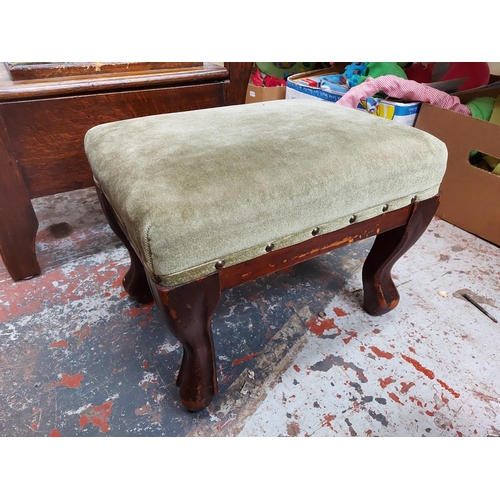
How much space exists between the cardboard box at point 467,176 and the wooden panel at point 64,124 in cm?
85

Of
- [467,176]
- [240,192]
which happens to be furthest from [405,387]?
[467,176]

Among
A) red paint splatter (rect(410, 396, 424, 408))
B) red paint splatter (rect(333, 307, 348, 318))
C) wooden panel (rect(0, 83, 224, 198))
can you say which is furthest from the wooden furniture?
red paint splatter (rect(410, 396, 424, 408))

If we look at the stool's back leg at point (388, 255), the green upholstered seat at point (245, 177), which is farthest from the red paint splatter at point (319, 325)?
the green upholstered seat at point (245, 177)

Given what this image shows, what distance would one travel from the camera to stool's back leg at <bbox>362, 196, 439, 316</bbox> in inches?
32.3

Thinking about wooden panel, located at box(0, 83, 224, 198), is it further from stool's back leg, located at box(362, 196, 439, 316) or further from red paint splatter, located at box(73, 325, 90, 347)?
stool's back leg, located at box(362, 196, 439, 316)

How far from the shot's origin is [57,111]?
971mm

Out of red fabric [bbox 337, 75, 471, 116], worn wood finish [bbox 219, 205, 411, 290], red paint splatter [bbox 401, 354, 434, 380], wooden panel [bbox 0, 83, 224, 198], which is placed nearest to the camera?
worn wood finish [bbox 219, 205, 411, 290]

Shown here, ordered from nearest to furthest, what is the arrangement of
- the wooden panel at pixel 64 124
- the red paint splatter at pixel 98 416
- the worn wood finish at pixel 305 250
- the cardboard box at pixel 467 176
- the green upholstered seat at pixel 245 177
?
the green upholstered seat at pixel 245 177 → the worn wood finish at pixel 305 250 → the red paint splatter at pixel 98 416 → the wooden panel at pixel 64 124 → the cardboard box at pixel 467 176

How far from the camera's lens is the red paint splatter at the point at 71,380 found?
2.67 ft

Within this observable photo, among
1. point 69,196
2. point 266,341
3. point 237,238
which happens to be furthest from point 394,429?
point 69,196

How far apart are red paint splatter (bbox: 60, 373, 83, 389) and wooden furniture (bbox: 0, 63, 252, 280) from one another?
1.39 ft

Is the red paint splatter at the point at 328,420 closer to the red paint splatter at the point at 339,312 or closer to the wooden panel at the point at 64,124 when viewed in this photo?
the red paint splatter at the point at 339,312

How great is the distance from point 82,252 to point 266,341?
688mm

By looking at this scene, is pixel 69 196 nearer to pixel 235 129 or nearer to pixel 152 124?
pixel 152 124
